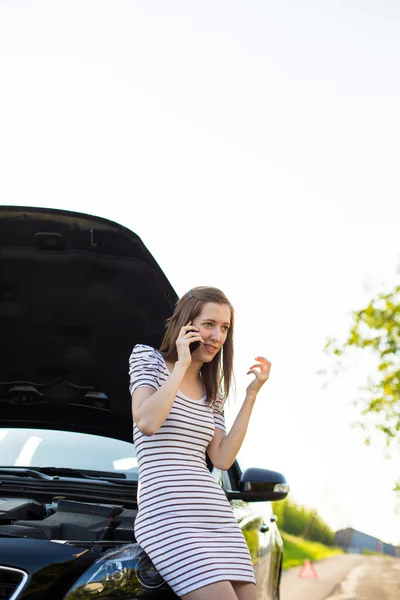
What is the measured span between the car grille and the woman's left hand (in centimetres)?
109

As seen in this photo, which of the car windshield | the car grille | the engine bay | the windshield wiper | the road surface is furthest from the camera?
the road surface

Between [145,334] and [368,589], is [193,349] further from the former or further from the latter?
[368,589]

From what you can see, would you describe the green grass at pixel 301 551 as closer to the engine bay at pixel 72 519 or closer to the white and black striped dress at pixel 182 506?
the engine bay at pixel 72 519

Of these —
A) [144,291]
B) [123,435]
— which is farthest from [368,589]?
[144,291]

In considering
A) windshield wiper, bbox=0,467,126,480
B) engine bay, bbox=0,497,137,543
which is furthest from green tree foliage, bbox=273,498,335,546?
engine bay, bbox=0,497,137,543

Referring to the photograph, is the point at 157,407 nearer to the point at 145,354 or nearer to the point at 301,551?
the point at 145,354

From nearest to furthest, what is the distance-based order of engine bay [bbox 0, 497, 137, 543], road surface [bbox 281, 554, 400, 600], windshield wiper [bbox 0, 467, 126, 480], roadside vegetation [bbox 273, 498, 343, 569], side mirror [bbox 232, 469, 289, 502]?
engine bay [bbox 0, 497, 137, 543] < side mirror [bbox 232, 469, 289, 502] < windshield wiper [bbox 0, 467, 126, 480] < road surface [bbox 281, 554, 400, 600] < roadside vegetation [bbox 273, 498, 343, 569]

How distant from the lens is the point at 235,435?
315 cm

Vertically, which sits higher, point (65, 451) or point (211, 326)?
point (211, 326)

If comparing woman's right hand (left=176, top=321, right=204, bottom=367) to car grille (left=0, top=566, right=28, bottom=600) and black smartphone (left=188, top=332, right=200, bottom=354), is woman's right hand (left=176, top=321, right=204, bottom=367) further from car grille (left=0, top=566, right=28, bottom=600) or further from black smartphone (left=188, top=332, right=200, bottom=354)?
car grille (left=0, top=566, right=28, bottom=600)

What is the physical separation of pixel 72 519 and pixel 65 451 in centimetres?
89

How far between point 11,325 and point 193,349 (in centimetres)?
166

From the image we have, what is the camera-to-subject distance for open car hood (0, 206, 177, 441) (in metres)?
4.00

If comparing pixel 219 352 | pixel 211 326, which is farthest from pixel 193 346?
pixel 219 352
